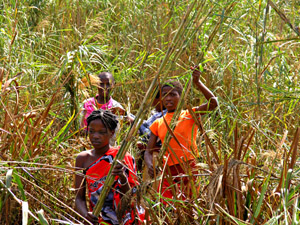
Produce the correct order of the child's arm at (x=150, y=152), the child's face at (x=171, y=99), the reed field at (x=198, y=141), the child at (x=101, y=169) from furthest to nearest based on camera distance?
the child's face at (x=171, y=99)
the child's arm at (x=150, y=152)
the child at (x=101, y=169)
the reed field at (x=198, y=141)

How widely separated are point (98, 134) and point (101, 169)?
0.18 metres

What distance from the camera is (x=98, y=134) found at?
2.52 meters

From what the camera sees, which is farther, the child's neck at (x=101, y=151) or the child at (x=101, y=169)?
the child's neck at (x=101, y=151)

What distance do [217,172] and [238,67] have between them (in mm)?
1764

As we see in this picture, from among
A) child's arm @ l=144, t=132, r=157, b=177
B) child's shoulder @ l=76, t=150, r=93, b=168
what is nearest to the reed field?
child's shoulder @ l=76, t=150, r=93, b=168

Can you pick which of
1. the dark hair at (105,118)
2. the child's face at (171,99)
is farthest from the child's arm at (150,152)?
the dark hair at (105,118)

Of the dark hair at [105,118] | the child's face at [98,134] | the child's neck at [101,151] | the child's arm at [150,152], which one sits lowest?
the child's arm at [150,152]

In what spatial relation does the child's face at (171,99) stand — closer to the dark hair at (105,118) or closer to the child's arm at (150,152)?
the child's arm at (150,152)

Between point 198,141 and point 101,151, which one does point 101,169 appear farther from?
point 198,141

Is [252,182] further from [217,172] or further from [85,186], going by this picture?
[85,186]

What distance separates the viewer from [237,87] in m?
4.09

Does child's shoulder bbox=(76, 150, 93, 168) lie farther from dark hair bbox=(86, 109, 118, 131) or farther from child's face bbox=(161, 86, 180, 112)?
child's face bbox=(161, 86, 180, 112)

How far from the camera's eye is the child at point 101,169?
238 cm

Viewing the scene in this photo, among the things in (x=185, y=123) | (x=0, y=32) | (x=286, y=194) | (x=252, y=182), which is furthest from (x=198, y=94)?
(x=286, y=194)
